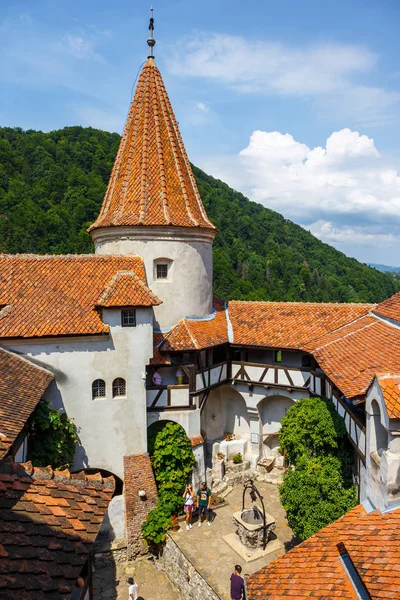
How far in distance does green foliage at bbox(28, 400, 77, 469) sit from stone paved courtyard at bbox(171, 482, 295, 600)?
16.1 ft

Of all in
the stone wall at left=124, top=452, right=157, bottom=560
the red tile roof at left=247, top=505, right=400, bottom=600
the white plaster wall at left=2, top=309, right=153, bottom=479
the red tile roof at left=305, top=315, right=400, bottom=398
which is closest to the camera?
the red tile roof at left=247, top=505, right=400, bottom=600

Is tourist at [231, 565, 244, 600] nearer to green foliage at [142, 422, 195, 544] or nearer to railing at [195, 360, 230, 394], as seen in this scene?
green foliage at [142, 422, 195, 544]

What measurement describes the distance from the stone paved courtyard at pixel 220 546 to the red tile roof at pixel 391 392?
7.78 metres

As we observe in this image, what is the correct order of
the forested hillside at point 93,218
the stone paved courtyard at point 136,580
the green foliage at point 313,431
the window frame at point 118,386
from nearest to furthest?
the green foliage at point 313,431 → the stone paved courtyard at point 136,580 → the window frame at point 118,386 → the forested hillside at point 93,218

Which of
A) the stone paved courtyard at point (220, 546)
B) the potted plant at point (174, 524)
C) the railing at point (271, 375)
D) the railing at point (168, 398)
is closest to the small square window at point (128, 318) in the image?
the railing at point (168, 398)

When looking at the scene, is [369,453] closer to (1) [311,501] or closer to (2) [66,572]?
(1) [311,501]

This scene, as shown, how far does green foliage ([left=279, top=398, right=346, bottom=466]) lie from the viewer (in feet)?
44.5

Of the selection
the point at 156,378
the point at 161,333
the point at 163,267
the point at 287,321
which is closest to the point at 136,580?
the point at 156,378

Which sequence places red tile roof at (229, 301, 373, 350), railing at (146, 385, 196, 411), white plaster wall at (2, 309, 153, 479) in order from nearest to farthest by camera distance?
white plaster wall at (2, 309, 153, 479) < railing at (146, 385, 196, 411) < red tile roof at (229, 301, 373, 350)

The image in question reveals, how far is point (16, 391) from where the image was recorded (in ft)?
39.7

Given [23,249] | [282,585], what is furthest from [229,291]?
[282,585]

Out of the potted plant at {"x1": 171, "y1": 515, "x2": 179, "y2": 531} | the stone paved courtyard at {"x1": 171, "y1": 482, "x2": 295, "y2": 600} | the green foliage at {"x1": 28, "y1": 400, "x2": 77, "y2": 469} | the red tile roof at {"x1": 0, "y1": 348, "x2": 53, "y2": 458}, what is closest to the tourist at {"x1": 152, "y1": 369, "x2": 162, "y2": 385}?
the green foliage at {"x1": 28, "y1": 400, "x2": 77, "y2": 469}

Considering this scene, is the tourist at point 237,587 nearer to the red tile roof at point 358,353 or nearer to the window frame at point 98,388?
the red tile roof at point 358,353

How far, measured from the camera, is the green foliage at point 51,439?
45.7 feet
